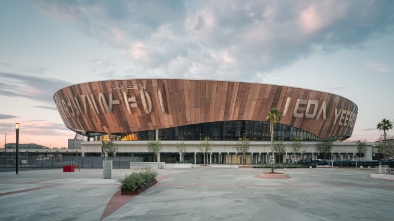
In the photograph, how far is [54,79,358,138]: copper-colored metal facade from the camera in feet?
208

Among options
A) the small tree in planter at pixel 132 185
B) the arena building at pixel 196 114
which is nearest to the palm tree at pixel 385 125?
the arena building at pixel 196 114

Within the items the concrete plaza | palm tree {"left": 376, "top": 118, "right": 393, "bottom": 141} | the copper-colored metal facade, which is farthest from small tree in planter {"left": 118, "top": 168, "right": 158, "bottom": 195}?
palm tree {"left": 376, "top": 118, "right": 393, "bottom": 141}

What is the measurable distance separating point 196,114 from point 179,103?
14.8ft

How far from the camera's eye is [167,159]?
69.9m

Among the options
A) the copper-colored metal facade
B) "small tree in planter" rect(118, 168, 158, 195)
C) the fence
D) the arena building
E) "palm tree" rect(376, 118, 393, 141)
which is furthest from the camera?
"palm tree" rect(376, 118, 393, 141)

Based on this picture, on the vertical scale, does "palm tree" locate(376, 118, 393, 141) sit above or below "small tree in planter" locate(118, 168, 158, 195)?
above

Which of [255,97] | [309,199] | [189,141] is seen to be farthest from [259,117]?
[309,199]

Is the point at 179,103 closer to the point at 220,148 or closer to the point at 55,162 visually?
the point at 220,148

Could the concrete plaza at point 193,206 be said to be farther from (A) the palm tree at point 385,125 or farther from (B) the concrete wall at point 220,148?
(A) the palm tree at point 385,125

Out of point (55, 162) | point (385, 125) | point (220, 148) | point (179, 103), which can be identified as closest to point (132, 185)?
point (55, 162)

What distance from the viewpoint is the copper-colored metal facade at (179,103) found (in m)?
63.5

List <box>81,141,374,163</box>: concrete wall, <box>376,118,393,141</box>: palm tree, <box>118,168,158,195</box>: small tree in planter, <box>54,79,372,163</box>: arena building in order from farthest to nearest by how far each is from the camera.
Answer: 1. <box>376,118,393,141</box>: palm tree
2. <box>81,141,374,163</box>: concrete wall
3. <box>54,79,372,163</box>: arena building
4. <box>118,168,158,195</box>: small tree in planter

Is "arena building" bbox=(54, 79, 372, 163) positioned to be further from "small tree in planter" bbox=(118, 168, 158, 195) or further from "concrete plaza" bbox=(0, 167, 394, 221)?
"concrete plaza" bbox=(0, 167, 394, 221)

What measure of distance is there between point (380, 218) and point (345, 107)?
7306 centimetres
